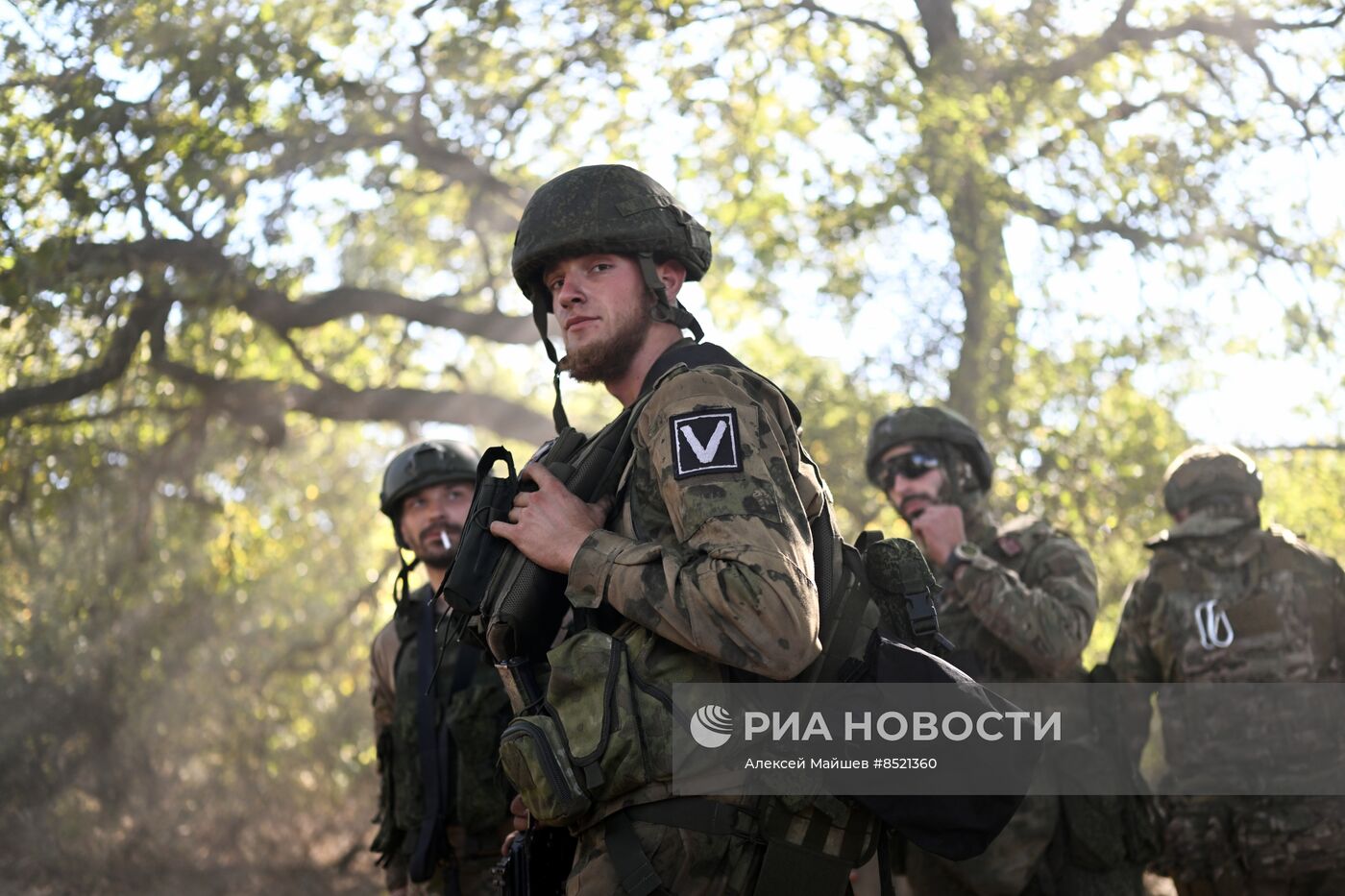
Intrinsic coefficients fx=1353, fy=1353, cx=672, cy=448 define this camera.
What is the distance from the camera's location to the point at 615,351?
309 cm

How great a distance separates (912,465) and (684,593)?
2893 millimetres

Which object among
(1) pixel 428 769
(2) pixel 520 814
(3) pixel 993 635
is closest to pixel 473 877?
(1) pixel 428 769

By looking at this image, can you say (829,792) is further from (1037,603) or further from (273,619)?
(273,619)

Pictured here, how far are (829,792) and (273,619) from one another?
9.84 m

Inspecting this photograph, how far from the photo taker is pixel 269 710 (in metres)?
11.6

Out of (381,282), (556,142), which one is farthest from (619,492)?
(381,282)

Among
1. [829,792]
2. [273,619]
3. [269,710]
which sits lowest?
[829,792]

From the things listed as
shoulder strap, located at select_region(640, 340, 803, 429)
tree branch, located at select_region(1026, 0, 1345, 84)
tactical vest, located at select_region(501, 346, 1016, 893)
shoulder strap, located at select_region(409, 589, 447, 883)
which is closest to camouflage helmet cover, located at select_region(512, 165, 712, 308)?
shoulder strap, located at select_region(640, 340, 803, 429)

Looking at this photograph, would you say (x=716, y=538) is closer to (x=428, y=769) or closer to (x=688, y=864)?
(x=688, y=864)

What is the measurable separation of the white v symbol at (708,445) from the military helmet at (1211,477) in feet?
10.4

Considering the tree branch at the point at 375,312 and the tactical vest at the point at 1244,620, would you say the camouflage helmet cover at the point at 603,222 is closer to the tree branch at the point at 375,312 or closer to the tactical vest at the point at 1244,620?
the tactical vest at the point at 1244,620

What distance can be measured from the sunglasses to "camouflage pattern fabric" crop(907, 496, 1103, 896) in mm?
485

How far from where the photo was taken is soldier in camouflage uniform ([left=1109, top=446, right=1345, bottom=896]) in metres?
4.67

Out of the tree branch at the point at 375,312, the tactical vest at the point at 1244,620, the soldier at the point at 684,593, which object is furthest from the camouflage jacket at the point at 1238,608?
the tree branch at the point at 375,312
